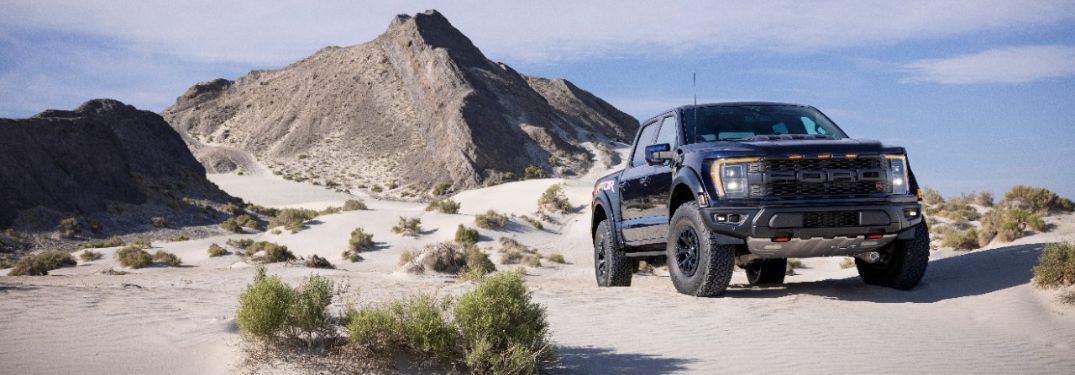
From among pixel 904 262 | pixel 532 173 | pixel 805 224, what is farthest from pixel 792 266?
pixel 532 173

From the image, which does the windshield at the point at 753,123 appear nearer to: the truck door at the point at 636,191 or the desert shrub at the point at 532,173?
the truck door at the point at 636,191

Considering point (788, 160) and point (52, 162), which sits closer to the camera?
point (788, 160)

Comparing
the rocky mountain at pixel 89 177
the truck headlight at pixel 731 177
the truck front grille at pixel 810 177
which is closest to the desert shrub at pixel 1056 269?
the truck front grille at pixel 810 177

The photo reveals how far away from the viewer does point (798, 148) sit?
934 centimetres

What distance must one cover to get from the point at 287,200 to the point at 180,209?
1803 centimetres

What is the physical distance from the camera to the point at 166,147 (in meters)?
54.5

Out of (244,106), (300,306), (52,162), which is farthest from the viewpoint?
(244,106)

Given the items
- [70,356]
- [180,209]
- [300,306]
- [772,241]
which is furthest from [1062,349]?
[180,209]

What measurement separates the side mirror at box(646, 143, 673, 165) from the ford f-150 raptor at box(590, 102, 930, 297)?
1 centimetres

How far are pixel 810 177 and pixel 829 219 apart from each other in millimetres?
510

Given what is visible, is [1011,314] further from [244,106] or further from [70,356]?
[244,106]

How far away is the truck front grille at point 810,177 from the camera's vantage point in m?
9.27

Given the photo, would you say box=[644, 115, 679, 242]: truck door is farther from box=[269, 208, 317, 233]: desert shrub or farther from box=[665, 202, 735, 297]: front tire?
box=[269, 208, 317, 233]: desert shrub

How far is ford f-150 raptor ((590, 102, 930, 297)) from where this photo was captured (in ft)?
30.5
